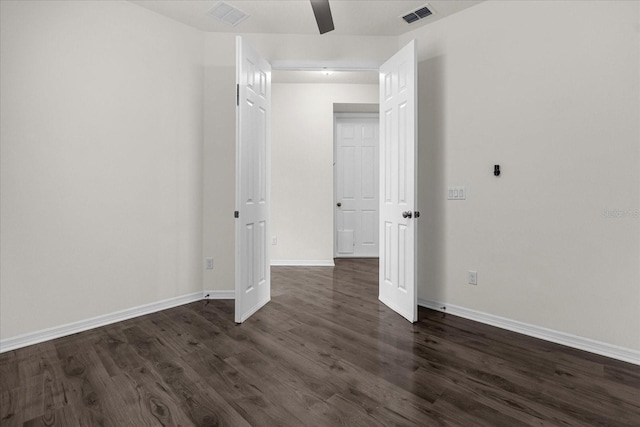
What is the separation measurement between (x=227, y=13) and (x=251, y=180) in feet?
5.27

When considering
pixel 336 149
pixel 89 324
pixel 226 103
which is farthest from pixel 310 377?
A: pixel 336 149

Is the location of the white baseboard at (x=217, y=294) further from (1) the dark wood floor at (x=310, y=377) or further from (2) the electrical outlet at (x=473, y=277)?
(2) the electrical outlet at (x=473, y=277)

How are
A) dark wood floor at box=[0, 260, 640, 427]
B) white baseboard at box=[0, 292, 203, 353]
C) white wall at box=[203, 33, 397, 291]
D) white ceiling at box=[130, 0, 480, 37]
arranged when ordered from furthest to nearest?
1. white wall at box=[203, 33, 397, 291]
2. white ceiling at box=[130, 0, 480, 37]
3. white baseboard at box=[0, 292, 203, 353]
4. dark wood floor at box=[0, 260, 640, 427]

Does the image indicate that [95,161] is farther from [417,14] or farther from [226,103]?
[417,14]

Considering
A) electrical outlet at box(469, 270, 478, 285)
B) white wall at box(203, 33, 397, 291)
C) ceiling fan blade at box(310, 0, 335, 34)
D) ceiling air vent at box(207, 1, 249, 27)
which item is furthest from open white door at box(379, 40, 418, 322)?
ceiling air vent at box(207, 1, 249, 27)

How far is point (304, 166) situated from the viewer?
4.93m

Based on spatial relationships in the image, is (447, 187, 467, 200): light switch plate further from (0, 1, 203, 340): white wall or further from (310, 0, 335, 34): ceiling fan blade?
(0, 1, 203, 340): white wall

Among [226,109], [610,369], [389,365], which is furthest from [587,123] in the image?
[226,109]

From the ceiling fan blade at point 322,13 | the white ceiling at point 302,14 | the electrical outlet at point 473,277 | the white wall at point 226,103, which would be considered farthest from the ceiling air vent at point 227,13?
the electrical outlet at point 473,277

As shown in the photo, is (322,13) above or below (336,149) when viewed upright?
above

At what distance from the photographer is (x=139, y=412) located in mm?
1501

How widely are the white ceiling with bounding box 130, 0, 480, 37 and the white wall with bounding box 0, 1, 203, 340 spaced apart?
0.65ft

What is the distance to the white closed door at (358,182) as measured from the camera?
5.55m

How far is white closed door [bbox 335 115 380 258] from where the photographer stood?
5.55 metres
